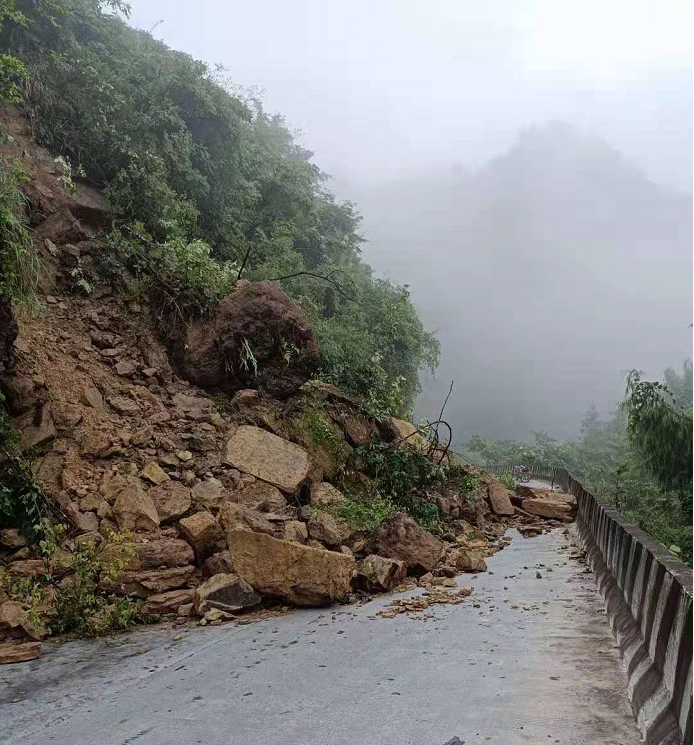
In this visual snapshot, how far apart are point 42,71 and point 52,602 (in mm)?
11403

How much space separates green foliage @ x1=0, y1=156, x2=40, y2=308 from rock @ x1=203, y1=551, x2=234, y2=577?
12.3ft

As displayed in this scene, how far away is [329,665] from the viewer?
4.11 m

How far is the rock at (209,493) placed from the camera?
6.78 metres

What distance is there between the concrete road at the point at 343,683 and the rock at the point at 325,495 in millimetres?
2310

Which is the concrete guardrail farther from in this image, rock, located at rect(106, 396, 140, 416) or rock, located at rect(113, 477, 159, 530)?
rock, located at rect(106, 396, 140, 416)

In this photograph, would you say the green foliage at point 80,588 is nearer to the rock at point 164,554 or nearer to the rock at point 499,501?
the rock at point 164,554

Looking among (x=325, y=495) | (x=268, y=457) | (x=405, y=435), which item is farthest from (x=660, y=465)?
(x=268, y=457)

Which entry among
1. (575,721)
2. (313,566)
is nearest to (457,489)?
(313,566)

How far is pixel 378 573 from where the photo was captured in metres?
6.12

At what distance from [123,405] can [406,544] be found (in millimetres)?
4325

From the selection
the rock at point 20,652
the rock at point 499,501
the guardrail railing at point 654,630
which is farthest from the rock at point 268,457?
the rock at point 499,501

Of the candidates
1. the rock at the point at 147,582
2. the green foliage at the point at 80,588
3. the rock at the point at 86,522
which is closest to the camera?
the green foliage at the point at 80,588

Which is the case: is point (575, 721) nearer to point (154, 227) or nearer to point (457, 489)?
point (457, 489)

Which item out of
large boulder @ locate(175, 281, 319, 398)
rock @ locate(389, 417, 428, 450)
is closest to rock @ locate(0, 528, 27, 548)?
large boulder @ locate(175, 281, 319, 398)
